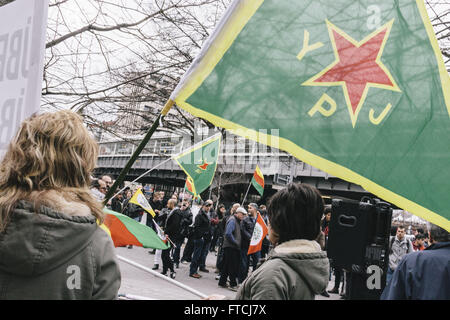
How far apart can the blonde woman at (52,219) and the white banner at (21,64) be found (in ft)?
3.51

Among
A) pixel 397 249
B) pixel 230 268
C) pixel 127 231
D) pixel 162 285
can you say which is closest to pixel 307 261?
pixel 127 231

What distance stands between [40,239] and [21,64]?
5.65 ft

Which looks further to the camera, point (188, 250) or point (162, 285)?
point (188, 250)

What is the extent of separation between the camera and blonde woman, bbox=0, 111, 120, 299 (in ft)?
4.36

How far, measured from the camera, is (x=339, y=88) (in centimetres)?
208

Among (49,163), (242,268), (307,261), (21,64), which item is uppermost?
(21,64)

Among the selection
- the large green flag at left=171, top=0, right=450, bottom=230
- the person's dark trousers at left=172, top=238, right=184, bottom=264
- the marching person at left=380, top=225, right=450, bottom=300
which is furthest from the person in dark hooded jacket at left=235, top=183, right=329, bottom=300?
the person's dark trousers at left=172, top=238, right=184, bottom=264

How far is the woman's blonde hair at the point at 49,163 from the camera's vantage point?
1.46m

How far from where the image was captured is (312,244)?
6.22 feet

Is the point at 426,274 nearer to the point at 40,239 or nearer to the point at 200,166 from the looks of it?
the point at 40,239

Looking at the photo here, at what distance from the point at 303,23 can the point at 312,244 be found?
1.15 meters

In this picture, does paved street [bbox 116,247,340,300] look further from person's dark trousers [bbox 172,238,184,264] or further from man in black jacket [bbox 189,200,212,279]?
man in black jacket [bbox 189,200,212,279]

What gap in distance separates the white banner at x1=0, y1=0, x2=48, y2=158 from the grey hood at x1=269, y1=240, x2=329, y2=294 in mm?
1733
